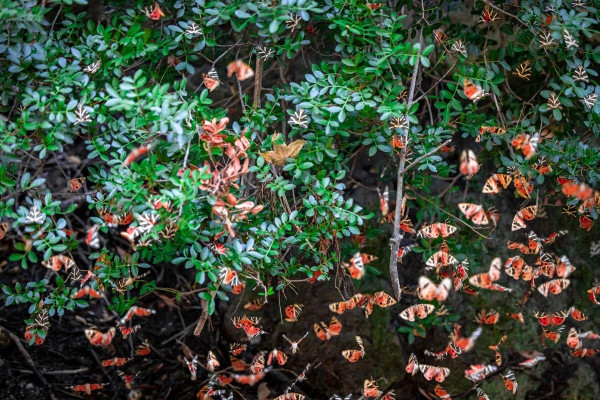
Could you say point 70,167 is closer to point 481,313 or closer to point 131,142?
point 131,142

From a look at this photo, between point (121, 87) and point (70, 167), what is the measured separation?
1.49 metres

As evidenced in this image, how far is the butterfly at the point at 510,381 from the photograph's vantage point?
2132 mm

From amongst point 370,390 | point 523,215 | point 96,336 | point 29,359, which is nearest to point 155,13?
point 96,336

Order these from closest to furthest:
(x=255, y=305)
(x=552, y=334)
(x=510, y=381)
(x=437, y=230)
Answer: (x=437, y=230)
(x=510, y=381)
(x=552, y=334)
(x=255, y=305)

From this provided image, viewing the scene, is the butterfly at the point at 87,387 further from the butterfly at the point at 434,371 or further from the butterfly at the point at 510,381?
the butterfly at the point at 510,381

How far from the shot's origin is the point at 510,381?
2.15m

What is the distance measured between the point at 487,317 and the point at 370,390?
0.58 metres

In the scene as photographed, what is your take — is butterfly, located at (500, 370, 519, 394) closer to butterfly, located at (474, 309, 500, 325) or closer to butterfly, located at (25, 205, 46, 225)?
butterfly, located at (474, 309, 500, 325)

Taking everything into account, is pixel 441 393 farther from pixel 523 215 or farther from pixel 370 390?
pixel 523 215

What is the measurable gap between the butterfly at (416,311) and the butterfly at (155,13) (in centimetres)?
122

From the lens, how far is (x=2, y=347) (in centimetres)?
254

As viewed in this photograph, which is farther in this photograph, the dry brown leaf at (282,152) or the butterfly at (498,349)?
the butterfly at (498,349)

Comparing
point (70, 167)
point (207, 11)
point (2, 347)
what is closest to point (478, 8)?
point (207, 11)

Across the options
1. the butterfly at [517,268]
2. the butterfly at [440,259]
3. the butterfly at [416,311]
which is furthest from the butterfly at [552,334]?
the butterfly at [440,259]
